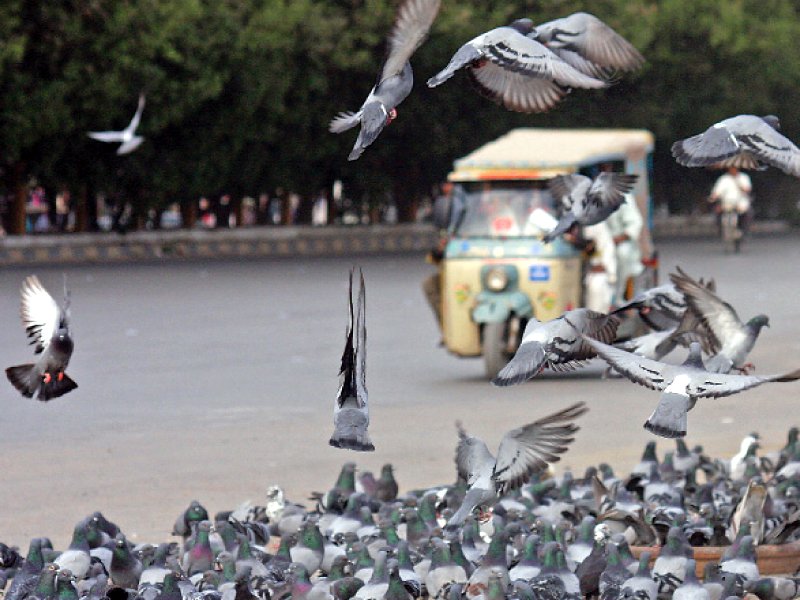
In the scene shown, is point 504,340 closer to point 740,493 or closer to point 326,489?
point 326,489

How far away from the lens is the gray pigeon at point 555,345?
530 cm

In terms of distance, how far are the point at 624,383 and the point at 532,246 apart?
1.34 metres

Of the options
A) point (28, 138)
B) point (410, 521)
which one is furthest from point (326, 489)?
point (28, 138)

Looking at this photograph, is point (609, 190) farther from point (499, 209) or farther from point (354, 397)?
point (499, 209)

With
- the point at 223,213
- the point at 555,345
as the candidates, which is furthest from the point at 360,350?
the point at 223,213

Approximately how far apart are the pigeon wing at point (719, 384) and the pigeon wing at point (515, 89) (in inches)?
A: 39.3

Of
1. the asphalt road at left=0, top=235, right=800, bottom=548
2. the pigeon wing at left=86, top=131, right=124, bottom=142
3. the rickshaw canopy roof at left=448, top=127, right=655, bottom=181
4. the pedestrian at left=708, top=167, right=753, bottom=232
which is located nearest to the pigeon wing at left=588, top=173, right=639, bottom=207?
the asphalt road at left=0, top=235, right=800, bottom=548

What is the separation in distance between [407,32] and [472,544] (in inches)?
104

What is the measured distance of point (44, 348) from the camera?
6008 millimetres

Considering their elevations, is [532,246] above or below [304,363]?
above

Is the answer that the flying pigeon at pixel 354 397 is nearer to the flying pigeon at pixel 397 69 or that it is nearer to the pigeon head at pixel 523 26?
the flying pigeon at pixel 397 69

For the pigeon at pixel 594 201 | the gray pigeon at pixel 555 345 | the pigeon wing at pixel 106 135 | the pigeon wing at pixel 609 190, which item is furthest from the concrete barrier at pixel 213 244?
the gray pigeon at pixel 555 345

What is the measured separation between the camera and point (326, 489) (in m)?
9.70

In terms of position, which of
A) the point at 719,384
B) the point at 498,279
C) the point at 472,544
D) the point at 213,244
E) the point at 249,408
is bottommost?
the point at 213,244
